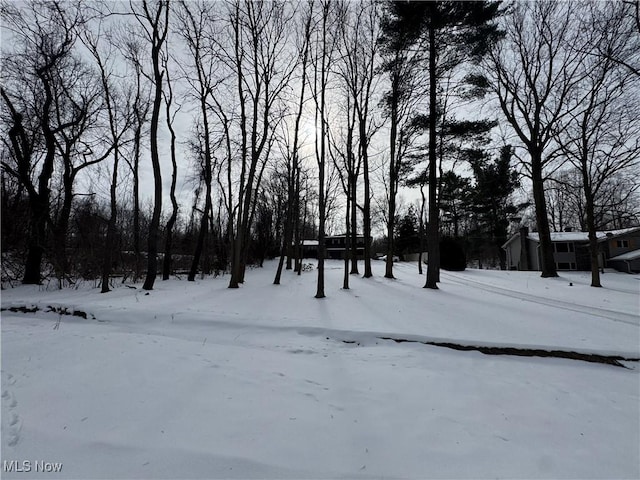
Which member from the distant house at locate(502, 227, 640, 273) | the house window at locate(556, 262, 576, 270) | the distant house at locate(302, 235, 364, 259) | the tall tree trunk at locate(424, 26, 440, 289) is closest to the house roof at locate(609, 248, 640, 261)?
the distant house at locate(502, 227, 640, 273)

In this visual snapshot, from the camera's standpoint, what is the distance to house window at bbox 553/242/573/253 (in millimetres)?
26236

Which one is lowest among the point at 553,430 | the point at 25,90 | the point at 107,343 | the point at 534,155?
the point at 553,430

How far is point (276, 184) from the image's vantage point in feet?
86.6

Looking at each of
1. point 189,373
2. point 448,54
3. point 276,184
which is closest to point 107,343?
point 189,373

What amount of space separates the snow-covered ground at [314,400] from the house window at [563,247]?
2719cm

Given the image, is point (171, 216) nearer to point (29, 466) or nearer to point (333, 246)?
point (29, 466)

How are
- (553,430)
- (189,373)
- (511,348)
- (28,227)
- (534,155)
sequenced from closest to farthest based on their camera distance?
1. (553,430)
2. (189,373)
3. (511,348)
4. (28,227)
5. (534,155)

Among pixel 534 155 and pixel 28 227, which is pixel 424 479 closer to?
pixel 28 227

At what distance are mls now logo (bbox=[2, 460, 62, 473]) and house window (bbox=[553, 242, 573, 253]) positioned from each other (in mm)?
35368

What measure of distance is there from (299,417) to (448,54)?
44.6 ft

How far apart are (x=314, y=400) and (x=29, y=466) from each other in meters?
2.27

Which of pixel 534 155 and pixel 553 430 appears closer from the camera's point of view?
pixel 553 430

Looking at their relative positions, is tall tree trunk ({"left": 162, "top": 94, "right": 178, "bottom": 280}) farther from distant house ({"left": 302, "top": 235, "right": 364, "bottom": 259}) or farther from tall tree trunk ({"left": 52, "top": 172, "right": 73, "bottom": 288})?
distant house ({"left": 302, "top": 235, "right": 364, "bottom": 259})

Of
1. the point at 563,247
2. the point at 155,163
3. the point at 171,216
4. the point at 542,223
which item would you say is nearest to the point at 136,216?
the point at 171,216
